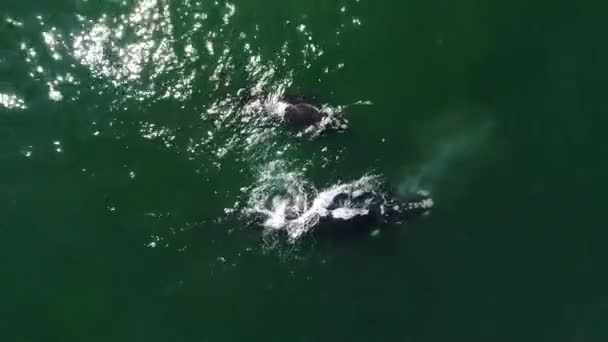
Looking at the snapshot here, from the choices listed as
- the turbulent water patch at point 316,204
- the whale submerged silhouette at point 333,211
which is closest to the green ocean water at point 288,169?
the turbulent water patch at point 316,204

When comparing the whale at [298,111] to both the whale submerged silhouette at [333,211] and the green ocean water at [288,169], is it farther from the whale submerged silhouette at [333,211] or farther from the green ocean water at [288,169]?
the whale submerged silhouette at [333,211]

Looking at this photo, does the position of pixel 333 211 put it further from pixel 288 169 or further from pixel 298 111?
pixel 298 111

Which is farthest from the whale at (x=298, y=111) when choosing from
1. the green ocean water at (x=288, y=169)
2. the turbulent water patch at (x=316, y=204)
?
the turbulent water patch at (x=316, y=204)

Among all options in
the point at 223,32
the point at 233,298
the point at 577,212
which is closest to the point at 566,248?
the point at 577,212

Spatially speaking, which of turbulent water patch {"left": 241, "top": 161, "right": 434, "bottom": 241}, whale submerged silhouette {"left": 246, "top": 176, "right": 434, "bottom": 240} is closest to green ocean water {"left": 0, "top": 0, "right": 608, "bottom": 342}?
turbulent water patch {"left": 241, "top": 161, "right": 434, "bottom": 241}

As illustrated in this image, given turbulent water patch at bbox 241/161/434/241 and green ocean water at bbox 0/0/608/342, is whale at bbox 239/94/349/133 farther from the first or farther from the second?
turbulent water patch at bbox 241/161/434/241

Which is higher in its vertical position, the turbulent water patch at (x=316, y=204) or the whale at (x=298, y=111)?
the whale at (x=298, y=111)

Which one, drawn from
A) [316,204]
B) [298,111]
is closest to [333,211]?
[316,204]

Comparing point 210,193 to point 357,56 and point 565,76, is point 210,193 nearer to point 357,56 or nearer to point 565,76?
point 357,56
